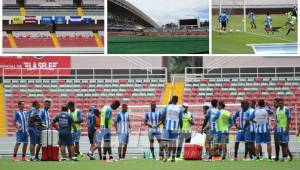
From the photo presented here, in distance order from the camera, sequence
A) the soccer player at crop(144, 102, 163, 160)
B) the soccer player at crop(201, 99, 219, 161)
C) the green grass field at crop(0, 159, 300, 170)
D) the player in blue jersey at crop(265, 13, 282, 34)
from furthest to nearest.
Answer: the player in blue jersey at crop(265, 13, 282, 34) < the soccer player at crop(144, 102, 163, 160) < the soccer player at crop(201, 99, 219, 161) < the green grass field at crop(0, 159, 300, 170)

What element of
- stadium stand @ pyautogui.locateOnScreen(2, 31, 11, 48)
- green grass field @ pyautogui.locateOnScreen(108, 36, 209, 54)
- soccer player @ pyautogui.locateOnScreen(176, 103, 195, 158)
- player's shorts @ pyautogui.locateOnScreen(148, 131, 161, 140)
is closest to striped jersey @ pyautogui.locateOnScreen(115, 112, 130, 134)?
player's shorts @ pyautogui.locateOnScreen(148, 131, 161, 140)

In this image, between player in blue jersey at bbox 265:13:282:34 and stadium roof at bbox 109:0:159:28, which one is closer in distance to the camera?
stadium roof at bbox 109:0:159:28

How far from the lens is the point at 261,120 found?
1848 cm

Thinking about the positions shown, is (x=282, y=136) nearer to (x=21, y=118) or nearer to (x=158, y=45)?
(x=21, y=118)

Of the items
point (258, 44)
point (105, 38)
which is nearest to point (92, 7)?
point (105, 38)

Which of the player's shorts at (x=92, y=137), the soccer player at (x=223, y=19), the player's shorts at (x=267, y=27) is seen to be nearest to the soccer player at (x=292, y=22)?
the player's shorts at (x=267, y=27)

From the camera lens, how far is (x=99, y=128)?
2017 centimetres

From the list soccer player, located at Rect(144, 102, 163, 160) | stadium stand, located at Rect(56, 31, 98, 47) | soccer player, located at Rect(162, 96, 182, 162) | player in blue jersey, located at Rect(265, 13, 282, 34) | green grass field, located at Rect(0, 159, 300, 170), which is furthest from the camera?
Result: stadium stand, located at Rect(56, 31, 98, 47)

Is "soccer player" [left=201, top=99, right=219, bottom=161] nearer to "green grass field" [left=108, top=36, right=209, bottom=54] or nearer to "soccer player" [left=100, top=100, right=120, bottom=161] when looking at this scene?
"soccer player" [left=100, top=100, right=120, bottom=161]

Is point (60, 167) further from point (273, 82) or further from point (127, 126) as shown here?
point (273, 82)

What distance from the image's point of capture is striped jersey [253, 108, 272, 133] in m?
18.5

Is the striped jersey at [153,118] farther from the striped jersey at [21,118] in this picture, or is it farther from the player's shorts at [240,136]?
the striped jersey at [21,118]

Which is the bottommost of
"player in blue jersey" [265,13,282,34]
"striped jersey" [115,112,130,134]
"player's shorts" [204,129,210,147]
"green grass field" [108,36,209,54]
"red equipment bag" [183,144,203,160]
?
"red equipment bag" [183,144,203,160]

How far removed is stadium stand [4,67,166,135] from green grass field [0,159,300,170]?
13046 millimetres
